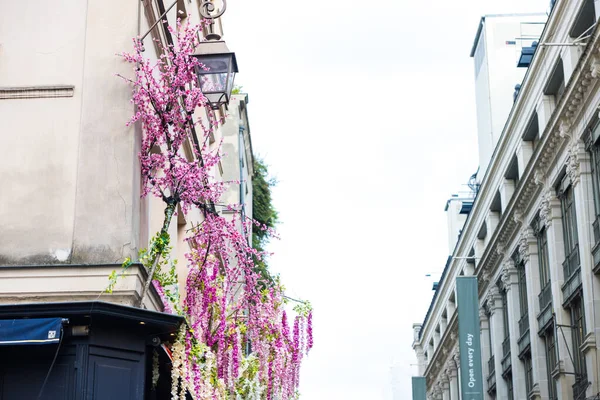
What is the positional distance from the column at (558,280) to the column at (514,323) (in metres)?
7.23

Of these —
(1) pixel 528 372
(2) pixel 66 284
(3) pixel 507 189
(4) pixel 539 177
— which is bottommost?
(2) pixel 66 284

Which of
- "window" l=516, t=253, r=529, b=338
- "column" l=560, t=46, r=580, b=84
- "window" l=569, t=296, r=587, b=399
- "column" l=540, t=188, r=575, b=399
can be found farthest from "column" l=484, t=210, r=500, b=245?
"column" l=560, t=46, r=580, b=84

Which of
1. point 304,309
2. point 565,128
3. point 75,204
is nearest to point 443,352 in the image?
point 565,128

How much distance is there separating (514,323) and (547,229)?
29.4ft

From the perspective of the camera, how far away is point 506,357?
53250 millimetres

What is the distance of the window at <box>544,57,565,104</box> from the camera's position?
40403 mm

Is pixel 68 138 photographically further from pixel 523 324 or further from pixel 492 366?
pixel 492 366

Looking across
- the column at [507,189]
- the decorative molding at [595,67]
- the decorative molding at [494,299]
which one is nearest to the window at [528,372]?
the decorative molding at [494,299]

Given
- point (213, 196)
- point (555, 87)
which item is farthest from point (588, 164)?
point (213, 196)

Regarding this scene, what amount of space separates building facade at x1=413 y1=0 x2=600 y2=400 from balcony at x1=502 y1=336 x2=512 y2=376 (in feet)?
0.33

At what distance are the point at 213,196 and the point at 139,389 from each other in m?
3.65

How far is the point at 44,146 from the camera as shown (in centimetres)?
1584

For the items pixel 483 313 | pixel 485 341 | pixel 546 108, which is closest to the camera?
pixel 546 108

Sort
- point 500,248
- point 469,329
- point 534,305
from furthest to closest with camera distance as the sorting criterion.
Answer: point 500,248, point 469,329, point 534,305
